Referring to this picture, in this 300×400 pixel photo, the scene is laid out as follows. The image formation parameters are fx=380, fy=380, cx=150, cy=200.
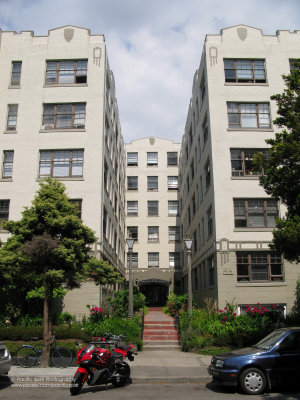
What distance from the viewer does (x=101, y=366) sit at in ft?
33.9

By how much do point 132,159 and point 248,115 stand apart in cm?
2742

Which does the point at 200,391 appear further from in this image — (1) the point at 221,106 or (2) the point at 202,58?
(2) the point at 202,58

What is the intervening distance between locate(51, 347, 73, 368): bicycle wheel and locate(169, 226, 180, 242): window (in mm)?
35418

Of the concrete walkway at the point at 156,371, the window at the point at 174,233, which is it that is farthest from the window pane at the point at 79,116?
the window at the point at 174,233

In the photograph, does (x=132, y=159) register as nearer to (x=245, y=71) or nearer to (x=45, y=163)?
(x=245, y=71)

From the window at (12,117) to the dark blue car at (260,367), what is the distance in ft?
70.6

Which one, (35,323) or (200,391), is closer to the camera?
(200,391)

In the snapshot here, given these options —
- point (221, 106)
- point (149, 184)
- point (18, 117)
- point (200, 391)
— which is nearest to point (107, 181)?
point (18, 117)

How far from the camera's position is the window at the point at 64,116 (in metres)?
25.7

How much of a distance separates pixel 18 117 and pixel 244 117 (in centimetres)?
1534

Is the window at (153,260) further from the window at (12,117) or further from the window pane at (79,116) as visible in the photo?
the window at (12,117)

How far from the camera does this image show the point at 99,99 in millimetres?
25812

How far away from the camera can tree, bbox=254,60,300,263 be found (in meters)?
12.9

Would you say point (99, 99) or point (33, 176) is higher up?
point (99, 99)
